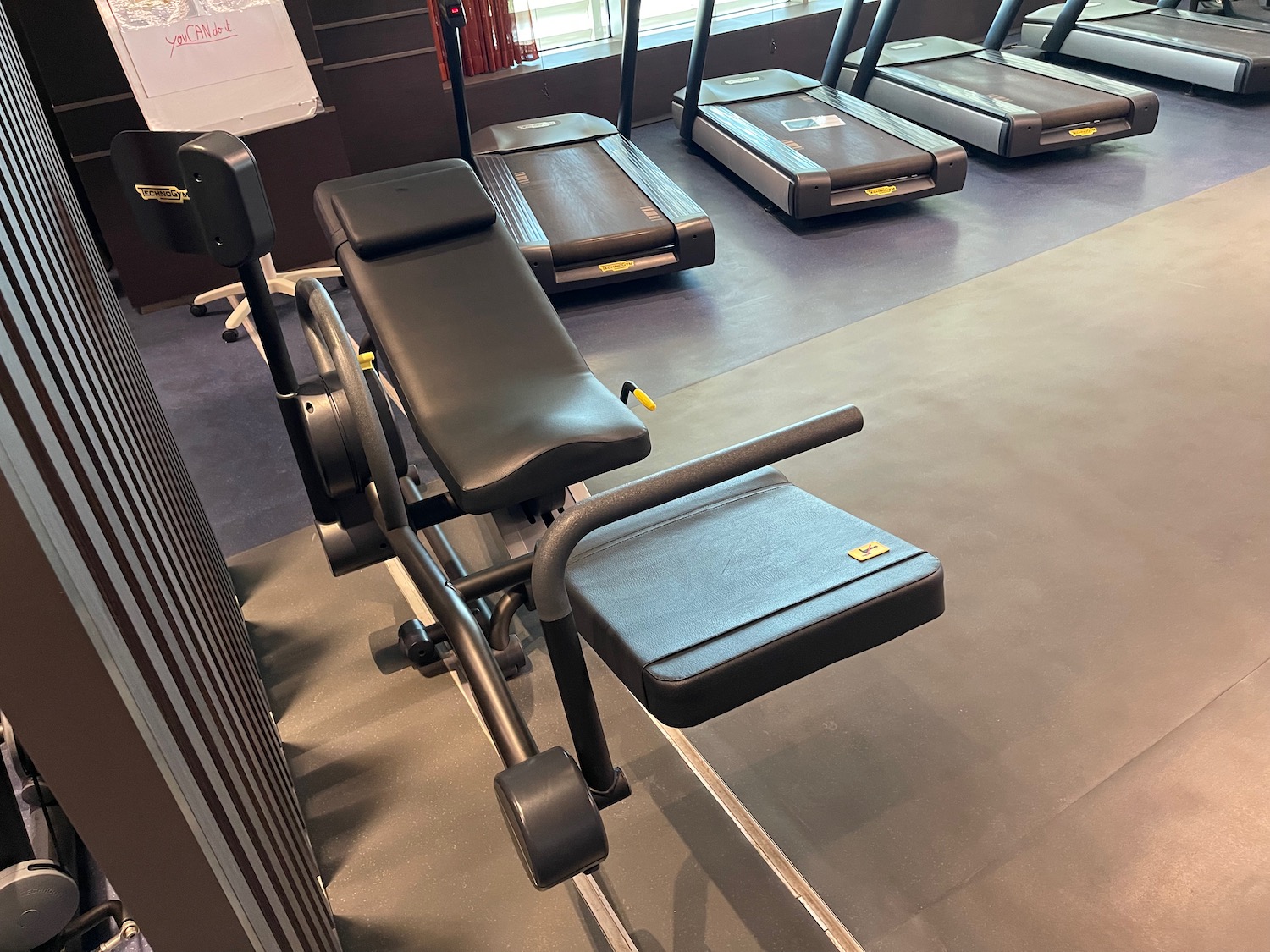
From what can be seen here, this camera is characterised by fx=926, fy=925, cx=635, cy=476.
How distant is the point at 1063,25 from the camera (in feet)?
20.0

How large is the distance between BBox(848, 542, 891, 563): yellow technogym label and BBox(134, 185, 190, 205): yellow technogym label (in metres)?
1.45

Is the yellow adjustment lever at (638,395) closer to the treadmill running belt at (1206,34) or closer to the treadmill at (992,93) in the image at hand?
the treadmill at (992,93)

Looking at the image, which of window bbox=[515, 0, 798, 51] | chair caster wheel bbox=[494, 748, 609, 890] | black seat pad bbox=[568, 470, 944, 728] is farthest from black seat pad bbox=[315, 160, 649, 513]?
window bbox=[515, 0, 798, 51]

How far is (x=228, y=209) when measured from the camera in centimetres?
179

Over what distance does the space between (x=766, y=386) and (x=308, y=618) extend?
1747 mm

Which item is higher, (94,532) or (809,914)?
(94,532)

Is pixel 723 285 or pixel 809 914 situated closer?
pixel 809 914

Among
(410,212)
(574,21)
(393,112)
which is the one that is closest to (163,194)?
(410,212)

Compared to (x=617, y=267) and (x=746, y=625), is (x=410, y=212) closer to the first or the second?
→ (x=617, y=267)

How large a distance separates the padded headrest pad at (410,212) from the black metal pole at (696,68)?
7.88 feet

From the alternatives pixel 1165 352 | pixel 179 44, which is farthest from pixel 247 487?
pixel 1165 352

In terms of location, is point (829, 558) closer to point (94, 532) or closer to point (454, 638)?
point (454, 638)

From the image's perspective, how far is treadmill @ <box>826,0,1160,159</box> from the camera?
4824 millimetres

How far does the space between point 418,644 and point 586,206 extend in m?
2.54
